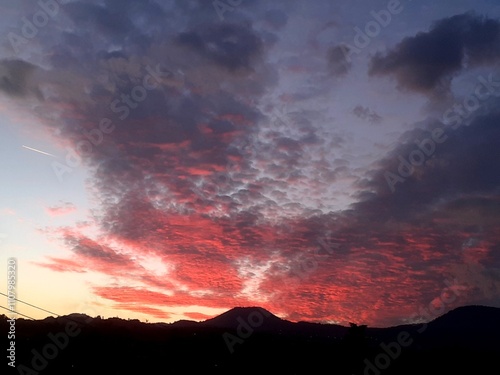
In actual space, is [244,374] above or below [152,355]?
below

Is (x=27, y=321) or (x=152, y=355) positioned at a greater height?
(x=27, y=321)

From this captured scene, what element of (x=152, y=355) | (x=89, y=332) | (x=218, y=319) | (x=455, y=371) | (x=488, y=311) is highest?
(x=218, y=319)

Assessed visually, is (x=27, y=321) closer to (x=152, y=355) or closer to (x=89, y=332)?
(x=89, y=332)

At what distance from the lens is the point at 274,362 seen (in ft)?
148

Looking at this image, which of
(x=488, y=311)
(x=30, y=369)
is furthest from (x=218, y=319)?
(x=30, y=369)

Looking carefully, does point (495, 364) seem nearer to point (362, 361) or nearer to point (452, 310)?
point (362, 361)

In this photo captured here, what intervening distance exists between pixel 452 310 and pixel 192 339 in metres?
164

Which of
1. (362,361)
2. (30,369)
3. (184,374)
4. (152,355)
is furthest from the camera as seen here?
(362,361)

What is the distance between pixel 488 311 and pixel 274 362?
533 feet

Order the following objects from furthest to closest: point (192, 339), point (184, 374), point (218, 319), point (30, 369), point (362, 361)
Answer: point (218, 319) → point (192, 339) → point (362, 361) → point (184, 374) → point (30, 369)

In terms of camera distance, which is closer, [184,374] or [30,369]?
[30,369]

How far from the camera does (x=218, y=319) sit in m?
187

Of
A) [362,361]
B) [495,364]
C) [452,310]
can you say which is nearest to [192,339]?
[362,361]

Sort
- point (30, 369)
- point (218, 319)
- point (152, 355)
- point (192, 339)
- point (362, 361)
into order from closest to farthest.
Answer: point (30, 369), point (152, 355), point (362, 361), point (192, 339), point (218, 319)
